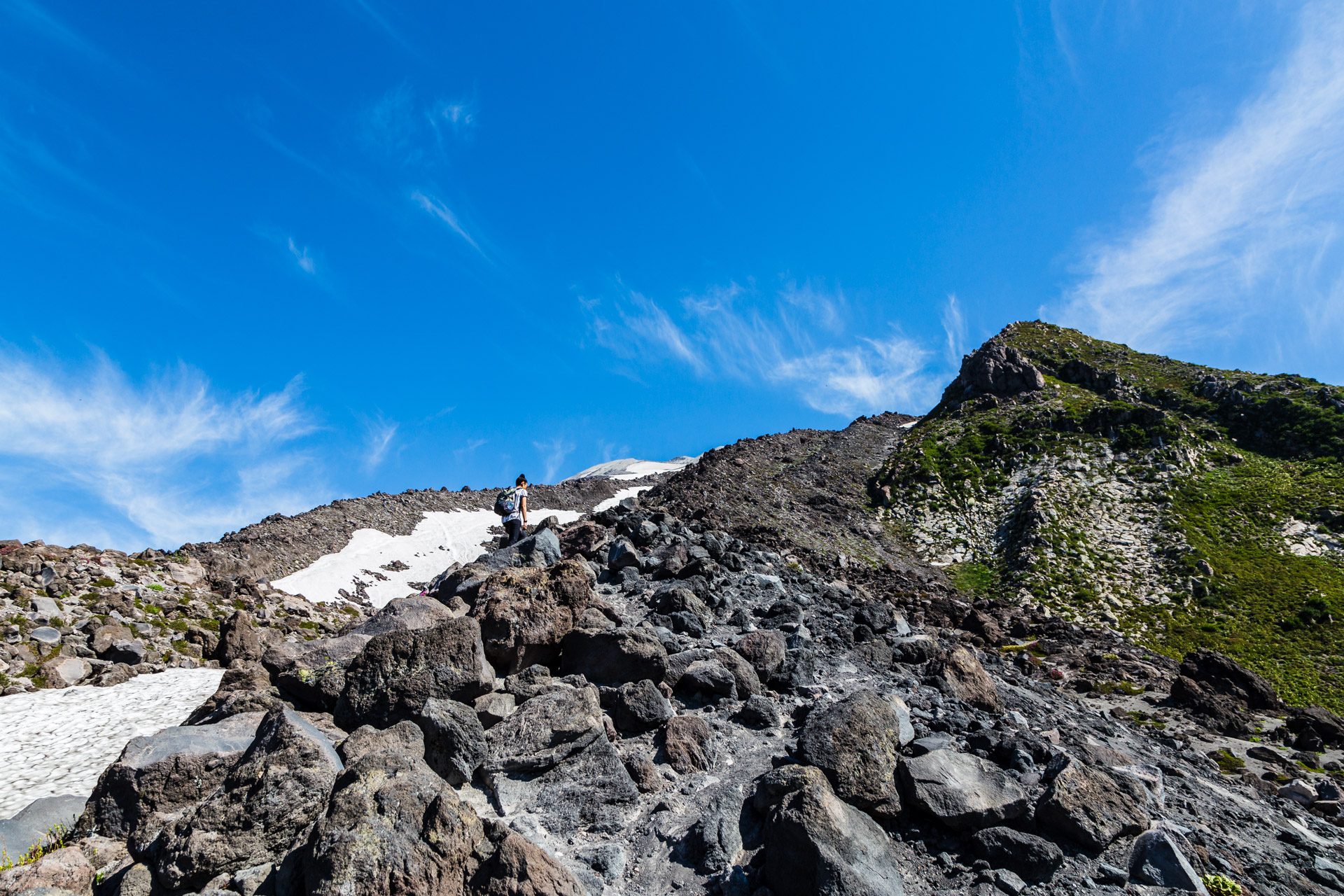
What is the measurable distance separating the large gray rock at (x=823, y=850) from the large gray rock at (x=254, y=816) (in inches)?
197

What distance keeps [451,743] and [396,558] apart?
36.4 m

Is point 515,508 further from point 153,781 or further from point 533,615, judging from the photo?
point 153,781

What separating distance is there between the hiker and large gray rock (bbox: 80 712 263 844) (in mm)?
14986

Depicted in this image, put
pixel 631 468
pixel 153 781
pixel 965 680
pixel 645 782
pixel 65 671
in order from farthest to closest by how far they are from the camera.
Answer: pixel 631 468 → pixel 65 671 → pixel 965 680 → pixel 645 782 → pixel 153 781

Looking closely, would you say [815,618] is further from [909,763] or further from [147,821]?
[147,821]

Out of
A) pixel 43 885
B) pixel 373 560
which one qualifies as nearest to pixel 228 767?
pixel 43 885

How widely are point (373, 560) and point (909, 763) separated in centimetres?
3915

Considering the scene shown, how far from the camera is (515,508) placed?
79.0 ft

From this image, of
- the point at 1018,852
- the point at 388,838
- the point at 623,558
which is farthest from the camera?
the point at 623,558

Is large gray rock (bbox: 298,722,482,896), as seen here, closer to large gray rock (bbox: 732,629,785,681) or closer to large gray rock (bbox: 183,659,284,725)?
large gray rock (bbox: 183,659,284,725)

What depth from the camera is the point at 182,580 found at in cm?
2294

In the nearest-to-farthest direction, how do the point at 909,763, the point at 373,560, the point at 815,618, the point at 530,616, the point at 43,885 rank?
the point at 43,885 → the point at 909,763 → the point at 530,616 → the point at 815,618 → the point at 373,560

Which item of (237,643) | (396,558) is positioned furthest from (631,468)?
(237,643)

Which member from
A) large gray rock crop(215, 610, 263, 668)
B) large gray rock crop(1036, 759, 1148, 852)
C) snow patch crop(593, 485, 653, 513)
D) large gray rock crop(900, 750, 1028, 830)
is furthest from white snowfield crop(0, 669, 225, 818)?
snow patch crop(593, 485, 653, 513)
